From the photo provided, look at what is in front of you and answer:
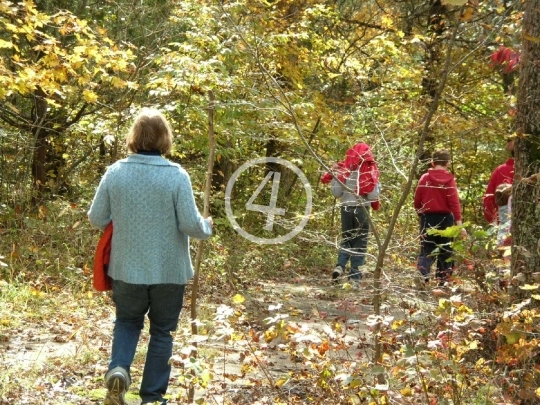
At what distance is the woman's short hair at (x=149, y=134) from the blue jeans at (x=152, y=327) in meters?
0.83

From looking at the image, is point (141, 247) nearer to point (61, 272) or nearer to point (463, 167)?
point (61, 272)

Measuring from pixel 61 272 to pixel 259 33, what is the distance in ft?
13.3

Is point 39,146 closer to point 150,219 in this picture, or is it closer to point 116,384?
point 150,219

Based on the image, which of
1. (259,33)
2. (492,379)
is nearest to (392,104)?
(259,33)

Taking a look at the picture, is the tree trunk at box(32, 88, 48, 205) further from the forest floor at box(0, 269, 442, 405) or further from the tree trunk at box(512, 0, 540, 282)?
the tree trunk at box(512, 0, 540, 282)

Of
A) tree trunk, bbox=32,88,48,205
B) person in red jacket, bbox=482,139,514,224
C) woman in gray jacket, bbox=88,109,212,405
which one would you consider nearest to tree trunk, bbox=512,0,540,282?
woman in gray jacket, bbox=88,109,212,405

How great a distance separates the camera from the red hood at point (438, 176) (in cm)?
902

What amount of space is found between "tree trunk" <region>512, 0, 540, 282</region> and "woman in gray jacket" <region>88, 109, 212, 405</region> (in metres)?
1.94

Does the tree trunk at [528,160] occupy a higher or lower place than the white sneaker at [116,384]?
higher

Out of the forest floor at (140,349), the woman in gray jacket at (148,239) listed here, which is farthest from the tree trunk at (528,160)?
the woman in gray jacket at (148,239)

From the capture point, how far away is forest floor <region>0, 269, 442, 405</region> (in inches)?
198

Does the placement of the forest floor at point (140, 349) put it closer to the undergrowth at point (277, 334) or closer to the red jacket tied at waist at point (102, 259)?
the undergrowth at point (277, 334)

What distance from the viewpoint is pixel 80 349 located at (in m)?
6.27

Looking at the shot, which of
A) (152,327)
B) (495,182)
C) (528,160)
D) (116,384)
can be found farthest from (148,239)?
(495,182)
